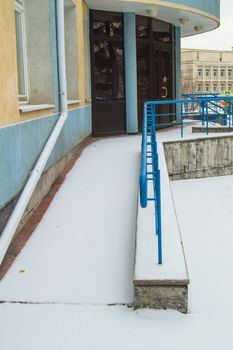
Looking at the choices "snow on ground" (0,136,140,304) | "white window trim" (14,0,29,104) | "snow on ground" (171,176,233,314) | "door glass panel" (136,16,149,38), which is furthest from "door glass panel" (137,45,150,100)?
"white window trim" (14,0,29,104)

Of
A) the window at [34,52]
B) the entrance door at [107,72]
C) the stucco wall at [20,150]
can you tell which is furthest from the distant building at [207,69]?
the stucco wall at [20,150]

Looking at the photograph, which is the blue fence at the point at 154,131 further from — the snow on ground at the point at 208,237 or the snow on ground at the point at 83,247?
the snow on ground at the point at 208,237

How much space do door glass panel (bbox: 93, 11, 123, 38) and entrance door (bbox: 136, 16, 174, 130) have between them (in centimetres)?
64

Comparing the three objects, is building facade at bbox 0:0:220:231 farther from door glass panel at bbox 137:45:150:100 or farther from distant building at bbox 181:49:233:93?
distant building at bbox 181:49:233:93

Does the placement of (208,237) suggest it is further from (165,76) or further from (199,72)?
(199,72)

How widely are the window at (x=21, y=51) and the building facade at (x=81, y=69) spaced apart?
0.01m

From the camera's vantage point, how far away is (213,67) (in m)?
97.0

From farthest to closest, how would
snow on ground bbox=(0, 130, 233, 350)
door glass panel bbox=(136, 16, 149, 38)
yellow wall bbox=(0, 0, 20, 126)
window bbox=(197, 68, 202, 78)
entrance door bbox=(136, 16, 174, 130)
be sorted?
window bbox=(197, 68, 202, 78)
entrance door bbox=(136, 16, 174, 130)
door glass panel bbox=(136, 16, 149, 38)
yellow wall bbox=(0, 0, 20, 126)
snow on ground bbox=(0, 130, 233, 350)

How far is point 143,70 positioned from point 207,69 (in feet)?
283

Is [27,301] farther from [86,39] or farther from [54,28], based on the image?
[86,39]

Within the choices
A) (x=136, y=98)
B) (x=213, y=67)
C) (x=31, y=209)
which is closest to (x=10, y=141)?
(x=31, y=209)

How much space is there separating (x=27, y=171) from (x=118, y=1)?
22.6 ft

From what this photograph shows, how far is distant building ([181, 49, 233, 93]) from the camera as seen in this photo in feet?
298

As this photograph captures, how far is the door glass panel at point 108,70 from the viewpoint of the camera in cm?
1173
